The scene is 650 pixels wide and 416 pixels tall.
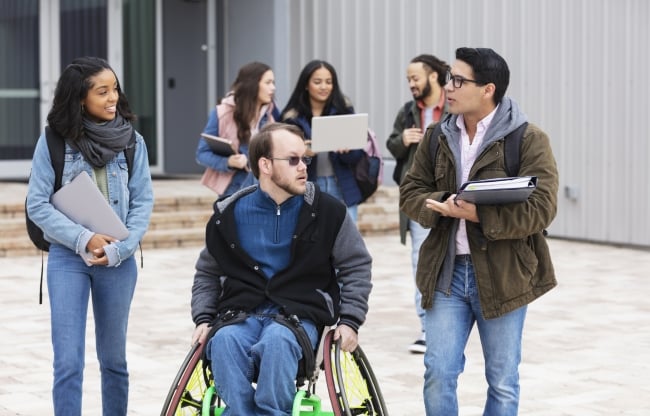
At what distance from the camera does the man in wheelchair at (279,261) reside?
4480 millimetres

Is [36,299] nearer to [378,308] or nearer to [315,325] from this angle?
[378,308]

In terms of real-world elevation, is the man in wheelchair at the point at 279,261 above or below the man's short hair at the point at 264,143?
below

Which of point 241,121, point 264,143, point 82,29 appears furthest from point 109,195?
point 82,29

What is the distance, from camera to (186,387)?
4.39 meters

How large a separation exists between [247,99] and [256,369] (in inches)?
131

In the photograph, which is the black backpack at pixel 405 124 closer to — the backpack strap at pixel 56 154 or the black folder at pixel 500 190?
the backpack strap at pixel 56 154

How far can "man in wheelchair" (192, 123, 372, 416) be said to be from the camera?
14.7 ft

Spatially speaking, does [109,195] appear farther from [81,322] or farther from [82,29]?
[82,29]

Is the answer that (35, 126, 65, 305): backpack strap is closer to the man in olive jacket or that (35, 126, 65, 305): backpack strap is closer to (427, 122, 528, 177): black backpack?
the man in olive jacket

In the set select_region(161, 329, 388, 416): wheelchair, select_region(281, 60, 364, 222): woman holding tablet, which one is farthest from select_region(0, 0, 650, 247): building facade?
select_region(161, 329, 388, 416): wheelchair

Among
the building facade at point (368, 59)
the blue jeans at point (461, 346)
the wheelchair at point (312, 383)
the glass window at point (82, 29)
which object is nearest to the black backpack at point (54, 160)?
the wheelchair at point (312, 383)

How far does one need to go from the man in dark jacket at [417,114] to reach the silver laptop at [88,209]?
265 centimetres

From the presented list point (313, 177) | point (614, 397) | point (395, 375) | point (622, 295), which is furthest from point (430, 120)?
point (622, 295)

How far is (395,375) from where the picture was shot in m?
6.64
